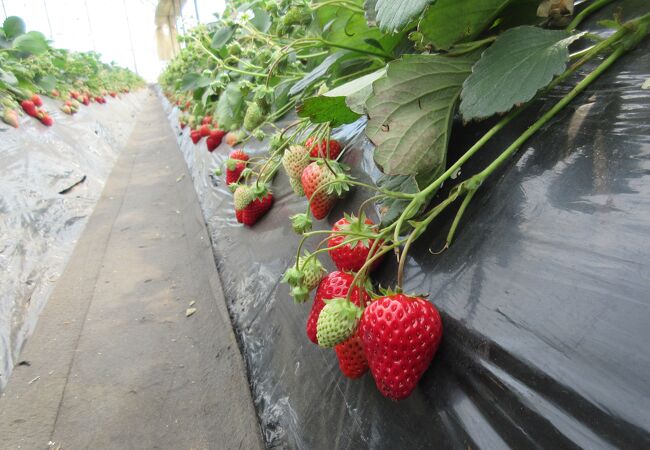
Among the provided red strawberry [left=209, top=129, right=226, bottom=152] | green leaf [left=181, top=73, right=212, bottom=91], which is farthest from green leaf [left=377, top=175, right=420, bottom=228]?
red strawberry [left=209, top=129, right=226, bottom=152]

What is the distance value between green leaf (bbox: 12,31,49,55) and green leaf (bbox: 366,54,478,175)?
12.8 feet

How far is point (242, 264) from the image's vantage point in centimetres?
123

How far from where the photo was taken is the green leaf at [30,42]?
11.0ft

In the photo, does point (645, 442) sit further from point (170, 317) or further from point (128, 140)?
point (128, 140)

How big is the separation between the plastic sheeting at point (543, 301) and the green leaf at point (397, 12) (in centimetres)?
18

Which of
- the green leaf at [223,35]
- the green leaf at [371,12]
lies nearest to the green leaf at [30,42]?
the green leaf at [223,35]

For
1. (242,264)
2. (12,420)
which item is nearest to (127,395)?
(12,420)

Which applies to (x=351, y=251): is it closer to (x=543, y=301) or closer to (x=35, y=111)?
(x=543, y=301)

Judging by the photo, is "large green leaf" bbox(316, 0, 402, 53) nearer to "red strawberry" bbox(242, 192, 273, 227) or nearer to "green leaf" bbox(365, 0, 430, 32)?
"green leaf" bbox(365, 0, 430, 32)

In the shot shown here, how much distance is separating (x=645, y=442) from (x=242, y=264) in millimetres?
1050

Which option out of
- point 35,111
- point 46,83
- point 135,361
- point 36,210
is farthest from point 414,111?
point 46,83

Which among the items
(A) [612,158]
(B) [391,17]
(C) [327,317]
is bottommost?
(C) [327,317]

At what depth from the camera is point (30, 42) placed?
3.38 meters

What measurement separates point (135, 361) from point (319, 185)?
72 cm
